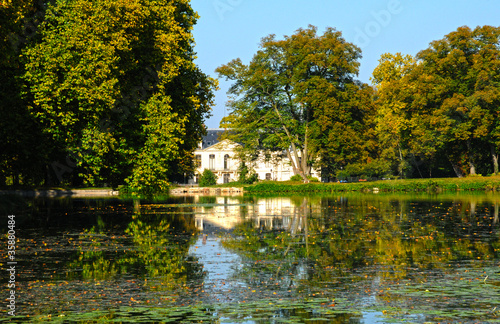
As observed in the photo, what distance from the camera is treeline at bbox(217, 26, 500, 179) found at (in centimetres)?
7719

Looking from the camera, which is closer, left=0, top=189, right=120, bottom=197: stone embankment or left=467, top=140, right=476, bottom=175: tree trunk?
left=0, top=189, right=120, bottom=197: stone embankment

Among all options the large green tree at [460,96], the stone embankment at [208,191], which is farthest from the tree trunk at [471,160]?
the stone embankment at [208,191]

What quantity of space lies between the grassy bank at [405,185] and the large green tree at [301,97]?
479 centimetres

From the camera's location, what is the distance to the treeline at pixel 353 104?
77188mm

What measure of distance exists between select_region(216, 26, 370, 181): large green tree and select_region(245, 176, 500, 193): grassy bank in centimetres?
479

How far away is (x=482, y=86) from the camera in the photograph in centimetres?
7681

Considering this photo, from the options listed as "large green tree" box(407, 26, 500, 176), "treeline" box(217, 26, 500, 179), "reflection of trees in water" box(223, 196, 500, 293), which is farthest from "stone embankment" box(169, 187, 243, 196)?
"reflection of trees in water" box(223, 196, 500, 293)

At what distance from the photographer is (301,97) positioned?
264 ft

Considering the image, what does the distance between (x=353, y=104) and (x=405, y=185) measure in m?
12.1

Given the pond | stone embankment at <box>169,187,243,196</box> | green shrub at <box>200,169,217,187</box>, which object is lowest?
the pond

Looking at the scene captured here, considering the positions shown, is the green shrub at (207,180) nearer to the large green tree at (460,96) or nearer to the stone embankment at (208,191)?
the stone embankment at (208,191)

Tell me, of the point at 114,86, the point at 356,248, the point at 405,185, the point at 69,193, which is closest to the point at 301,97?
the point at 405,185

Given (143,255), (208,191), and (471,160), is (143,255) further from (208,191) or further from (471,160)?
(208,191)

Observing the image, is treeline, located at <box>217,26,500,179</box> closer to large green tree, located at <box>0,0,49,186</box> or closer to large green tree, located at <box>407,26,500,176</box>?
large green tree, located at <box>407,26,500,176</box>
